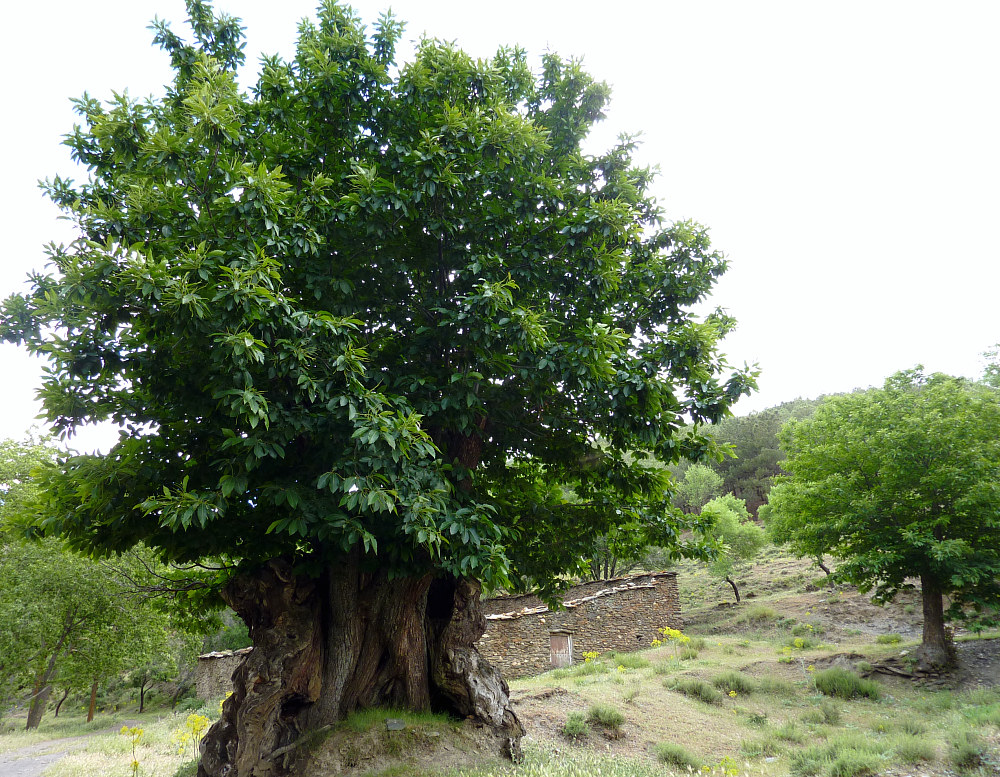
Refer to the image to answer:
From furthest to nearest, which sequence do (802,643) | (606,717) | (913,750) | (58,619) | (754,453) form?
(754,453) → (58,619) → (802,643) → (606,717) → (913,750)

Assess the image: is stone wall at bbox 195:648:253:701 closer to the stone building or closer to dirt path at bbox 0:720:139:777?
the stone building

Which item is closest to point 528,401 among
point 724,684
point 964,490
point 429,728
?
point 429,728

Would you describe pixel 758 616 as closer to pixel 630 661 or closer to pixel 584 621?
pixel 584 621

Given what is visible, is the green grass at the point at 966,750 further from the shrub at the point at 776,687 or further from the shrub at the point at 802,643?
the shrub at the point at 802,643

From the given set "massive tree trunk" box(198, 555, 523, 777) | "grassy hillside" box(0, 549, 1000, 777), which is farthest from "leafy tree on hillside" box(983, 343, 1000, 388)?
"massive tree trunk" box(198, 555, 523, 777)

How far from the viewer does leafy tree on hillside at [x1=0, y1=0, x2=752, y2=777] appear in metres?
5.47

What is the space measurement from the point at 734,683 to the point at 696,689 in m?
1.23

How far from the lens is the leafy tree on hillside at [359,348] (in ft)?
17.9

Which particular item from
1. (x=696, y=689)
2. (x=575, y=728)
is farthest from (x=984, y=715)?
(x=575, y=728)

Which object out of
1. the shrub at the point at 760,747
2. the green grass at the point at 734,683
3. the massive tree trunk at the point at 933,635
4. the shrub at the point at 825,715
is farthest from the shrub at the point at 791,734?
the massive tree trunk at the point at 933,635

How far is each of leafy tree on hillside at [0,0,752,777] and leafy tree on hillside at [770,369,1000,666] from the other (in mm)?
8718

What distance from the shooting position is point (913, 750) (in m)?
8.55

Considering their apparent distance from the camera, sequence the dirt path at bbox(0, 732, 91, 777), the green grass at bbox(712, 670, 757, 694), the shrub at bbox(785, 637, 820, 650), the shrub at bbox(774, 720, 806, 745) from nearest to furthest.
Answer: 1. the shrub at bbox(774, 720, 806, 745)
2. the dirt path at bbox(0, 732, 91, 777)
3. the green grass at bbox(712, 670, 757, 694)
4. the shrub at bbox(785, 637, 820, 650)

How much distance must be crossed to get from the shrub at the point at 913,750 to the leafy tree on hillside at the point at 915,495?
5.92 meters
